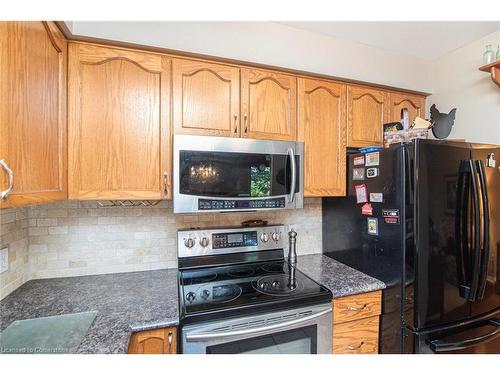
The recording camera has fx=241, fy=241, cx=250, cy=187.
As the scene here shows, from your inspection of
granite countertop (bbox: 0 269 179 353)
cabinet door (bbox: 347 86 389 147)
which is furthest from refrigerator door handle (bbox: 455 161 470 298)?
granite countertop (bbox: 0 269 179 353)

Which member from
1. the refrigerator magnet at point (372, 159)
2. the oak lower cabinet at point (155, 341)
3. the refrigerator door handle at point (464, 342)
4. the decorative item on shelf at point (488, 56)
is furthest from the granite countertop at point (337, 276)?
the decorative item on shelf at point (488, 56)

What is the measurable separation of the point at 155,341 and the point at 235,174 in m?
0.82

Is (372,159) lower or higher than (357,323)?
higher

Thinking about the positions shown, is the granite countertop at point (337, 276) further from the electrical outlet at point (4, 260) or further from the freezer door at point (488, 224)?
the electrical outlet at point (4, 260)

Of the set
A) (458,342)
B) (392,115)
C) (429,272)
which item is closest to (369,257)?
(429,272)

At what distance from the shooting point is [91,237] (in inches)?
56.4

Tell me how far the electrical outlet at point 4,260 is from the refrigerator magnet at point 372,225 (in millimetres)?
1904

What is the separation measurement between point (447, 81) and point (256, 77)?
153 centimetres

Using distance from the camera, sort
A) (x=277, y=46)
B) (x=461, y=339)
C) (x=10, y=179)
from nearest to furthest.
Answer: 1. (x=10, y=179)
2. (x=461, y=339)
3. (x=277, y=46)

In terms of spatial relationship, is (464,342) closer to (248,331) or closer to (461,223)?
(461,223)

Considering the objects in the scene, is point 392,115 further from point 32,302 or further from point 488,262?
point 32,302

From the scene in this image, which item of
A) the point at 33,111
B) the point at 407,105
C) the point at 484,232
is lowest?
the point at 484,232

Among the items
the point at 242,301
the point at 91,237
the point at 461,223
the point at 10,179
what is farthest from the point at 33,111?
the point at 461,223

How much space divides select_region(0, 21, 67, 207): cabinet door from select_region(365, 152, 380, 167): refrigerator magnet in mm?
1605
